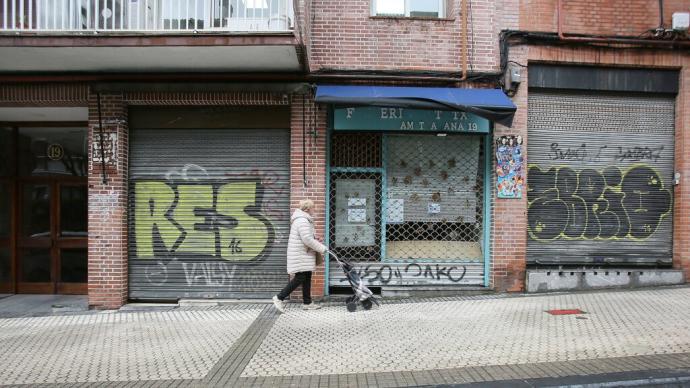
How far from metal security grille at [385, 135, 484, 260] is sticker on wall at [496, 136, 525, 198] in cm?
33

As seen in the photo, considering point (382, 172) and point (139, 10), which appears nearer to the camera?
point (139, 10)

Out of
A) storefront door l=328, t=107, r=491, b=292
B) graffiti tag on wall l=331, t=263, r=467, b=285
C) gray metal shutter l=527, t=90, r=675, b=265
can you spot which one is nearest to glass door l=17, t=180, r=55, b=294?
storefront door l=328, t=107, r=491, b=292

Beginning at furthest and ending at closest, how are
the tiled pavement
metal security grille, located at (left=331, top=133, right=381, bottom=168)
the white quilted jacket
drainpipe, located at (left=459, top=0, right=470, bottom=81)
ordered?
1. metal security grille, located at (left=331, top=133, right=381, bottom=168)
2. drainpipe, located at (left=459, top=0, right=470, bottom=81)
3. the white quilted jacket
4. the tiled pavement

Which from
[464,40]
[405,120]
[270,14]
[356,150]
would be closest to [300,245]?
[356,150]

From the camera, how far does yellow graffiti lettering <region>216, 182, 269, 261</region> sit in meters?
8.44

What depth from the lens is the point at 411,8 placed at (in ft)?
29.2

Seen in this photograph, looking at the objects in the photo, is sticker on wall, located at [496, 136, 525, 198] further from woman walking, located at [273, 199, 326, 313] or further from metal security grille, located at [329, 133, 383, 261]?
woman walking, located at [273, 199, 326, 313]

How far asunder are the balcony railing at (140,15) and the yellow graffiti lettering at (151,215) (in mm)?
2599

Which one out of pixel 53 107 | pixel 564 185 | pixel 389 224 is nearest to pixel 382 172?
pixel 389 224

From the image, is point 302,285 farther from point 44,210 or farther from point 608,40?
point 608,40

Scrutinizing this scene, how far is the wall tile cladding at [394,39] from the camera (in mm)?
8406

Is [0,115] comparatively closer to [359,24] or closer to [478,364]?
[359,24]

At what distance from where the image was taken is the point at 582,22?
8711 mm

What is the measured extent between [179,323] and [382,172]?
4000 millimetres
